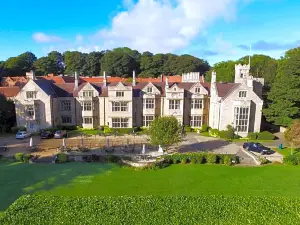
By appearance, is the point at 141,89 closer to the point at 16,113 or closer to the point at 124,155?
the point at 124,155

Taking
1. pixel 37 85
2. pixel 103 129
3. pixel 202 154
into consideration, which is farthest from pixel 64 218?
pixel 37 85

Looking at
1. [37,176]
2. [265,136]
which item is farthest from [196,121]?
[37,176]

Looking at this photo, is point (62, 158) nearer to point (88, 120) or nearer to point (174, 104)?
point (88, 120)

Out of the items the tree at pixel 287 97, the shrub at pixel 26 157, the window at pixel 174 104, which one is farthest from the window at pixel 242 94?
the shrub at pixel 26 157

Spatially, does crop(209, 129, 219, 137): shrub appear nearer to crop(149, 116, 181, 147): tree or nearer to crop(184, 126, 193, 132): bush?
crop(184, 126, 193, 132): bush

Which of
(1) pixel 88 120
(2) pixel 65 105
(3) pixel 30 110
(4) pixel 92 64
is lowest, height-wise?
(1) pixel 88 120

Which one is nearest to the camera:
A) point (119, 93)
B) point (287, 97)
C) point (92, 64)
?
point (287, 97)

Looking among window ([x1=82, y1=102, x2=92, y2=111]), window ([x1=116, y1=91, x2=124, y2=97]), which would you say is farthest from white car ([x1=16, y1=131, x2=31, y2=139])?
window ([x1=116, y1=91, x2=124, y2=97])
